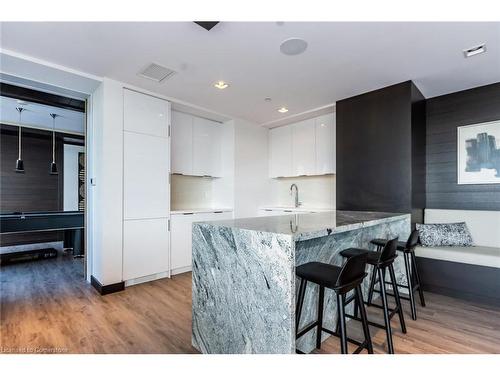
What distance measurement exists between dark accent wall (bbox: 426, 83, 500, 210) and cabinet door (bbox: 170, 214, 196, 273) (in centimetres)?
353

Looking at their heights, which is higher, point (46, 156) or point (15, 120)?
point (15, 120)

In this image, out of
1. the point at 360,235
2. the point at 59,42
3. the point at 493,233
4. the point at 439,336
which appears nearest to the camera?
the point at 439,336

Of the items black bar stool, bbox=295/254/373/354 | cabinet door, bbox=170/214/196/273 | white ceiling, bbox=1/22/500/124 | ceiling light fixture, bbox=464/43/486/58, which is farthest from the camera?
cabinet door, bbox=170/214/196/273

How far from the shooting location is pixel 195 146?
14.5ft

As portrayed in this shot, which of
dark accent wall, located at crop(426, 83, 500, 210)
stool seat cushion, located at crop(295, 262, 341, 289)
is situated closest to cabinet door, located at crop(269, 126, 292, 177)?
dark accent wall, located at crop(426, 83, 500, 210)

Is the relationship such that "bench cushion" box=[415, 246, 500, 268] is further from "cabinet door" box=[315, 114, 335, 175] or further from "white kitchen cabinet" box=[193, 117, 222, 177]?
"white kitchen cabinet" box=[193, 117, 222, 177]

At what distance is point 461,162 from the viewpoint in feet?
11.0

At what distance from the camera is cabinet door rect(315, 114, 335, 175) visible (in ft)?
14.0

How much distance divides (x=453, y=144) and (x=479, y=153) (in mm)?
299

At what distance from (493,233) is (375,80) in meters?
2.29

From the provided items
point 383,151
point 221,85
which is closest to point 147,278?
point 221,85

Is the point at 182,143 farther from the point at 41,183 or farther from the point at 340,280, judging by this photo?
the point at 41,183
